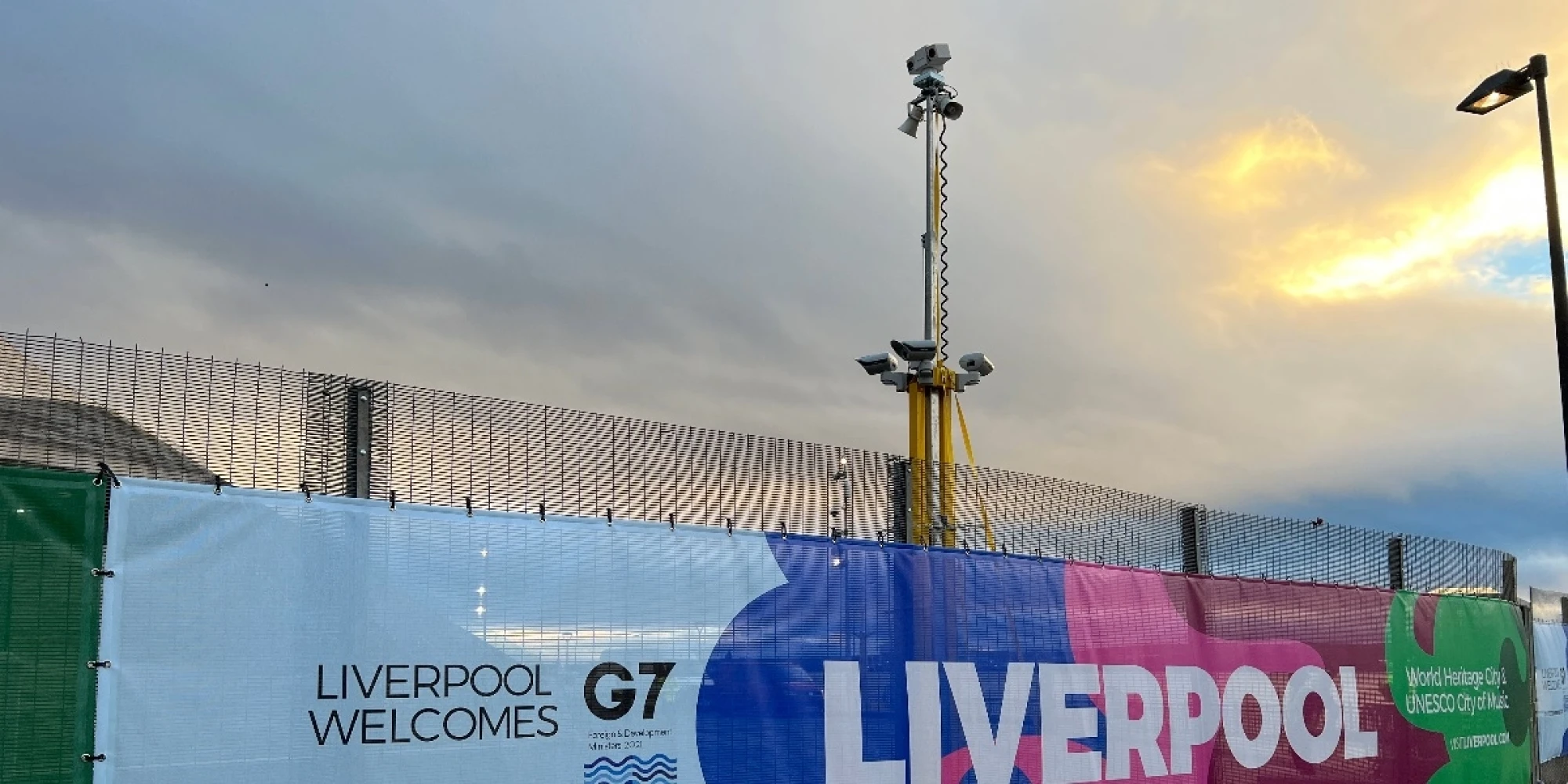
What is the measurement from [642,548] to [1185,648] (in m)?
6.24

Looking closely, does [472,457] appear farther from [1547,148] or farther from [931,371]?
[1547,148]

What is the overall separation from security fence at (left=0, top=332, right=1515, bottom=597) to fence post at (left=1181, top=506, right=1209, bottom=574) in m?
0.40

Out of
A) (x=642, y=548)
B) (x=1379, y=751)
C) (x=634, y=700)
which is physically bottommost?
(x=1379, y=751)

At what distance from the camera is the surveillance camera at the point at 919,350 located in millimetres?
12961

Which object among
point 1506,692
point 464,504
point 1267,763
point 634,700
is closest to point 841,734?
point 634,700

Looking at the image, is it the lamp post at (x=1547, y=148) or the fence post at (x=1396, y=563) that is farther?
the fence post at (x=1396, y=563)

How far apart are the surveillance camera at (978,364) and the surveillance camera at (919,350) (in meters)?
0.51

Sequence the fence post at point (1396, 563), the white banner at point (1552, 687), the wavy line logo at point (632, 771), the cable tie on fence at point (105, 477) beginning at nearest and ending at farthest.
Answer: the cable tie on fence at point (105, 477) → the wavy line logo at point (632, 771) → the fence post at point (1396, 563) → the white banner at point (1552, 687)

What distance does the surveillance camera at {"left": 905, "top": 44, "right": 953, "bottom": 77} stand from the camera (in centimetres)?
1448

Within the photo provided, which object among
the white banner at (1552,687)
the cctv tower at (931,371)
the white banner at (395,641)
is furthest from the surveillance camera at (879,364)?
the white banner at (1552,687)

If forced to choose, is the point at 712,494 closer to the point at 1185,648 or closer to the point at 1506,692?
the point at 1185,648

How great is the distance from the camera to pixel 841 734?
960 centimetres

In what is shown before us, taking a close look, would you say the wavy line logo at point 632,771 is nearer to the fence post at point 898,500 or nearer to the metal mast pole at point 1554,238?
the fence post at point 898,500

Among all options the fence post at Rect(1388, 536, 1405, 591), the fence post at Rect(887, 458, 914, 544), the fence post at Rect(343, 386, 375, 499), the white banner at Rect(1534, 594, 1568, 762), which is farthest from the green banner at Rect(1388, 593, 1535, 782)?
the fence post at Rect(343, 386, 375, 499)
